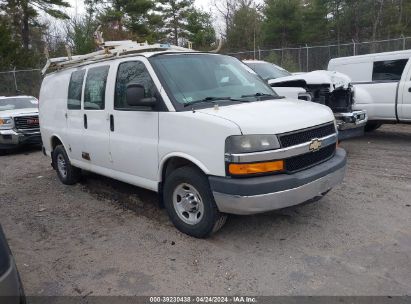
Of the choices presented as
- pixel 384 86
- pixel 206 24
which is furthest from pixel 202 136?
pixel 206 24

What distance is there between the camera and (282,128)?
3881 mm

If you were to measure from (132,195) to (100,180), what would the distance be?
1307 millimetres

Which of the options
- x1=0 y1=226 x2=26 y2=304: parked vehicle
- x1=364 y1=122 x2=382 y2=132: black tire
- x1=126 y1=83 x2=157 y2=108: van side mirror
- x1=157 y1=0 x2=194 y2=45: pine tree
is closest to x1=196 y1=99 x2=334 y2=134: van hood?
x1=126 y1=83 x2=157 y2=108: van side mirror

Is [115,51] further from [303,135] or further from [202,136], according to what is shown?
[303,135]

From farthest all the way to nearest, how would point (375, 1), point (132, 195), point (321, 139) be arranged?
1. point (375, 1)
2. point (132, 195)
3. point (321, 139)

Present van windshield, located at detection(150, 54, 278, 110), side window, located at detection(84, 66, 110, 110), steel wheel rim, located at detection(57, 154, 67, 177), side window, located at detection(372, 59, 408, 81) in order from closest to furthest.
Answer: van windshield, located at detection(150, 54, 278, 110)
side window, located at detection(84, 66, 110, 110)
steel wheel rim, located at detection(57, 154, 67, 177)
side window, located at detection(372, 59, 408, 81)

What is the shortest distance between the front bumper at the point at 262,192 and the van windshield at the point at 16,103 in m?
9.69

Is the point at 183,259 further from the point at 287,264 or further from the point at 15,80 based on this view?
the point at 15,80

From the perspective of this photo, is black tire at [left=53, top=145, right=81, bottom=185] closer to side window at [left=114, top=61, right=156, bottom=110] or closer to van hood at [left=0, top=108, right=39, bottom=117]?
side window at [left=114, top=61, right=156, bottom=110]

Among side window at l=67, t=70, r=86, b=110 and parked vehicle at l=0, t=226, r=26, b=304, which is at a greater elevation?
side window at l=67, t=70, r=86, b=110

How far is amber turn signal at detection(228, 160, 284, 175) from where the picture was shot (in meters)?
3.77

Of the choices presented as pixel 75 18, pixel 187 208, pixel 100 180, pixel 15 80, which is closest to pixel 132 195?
pixel 100 180

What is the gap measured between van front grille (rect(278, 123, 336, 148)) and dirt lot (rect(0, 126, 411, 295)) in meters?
1.05

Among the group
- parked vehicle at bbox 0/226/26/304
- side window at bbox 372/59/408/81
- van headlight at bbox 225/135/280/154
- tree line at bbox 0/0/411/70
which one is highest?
tree line at bbox 0/0/411/70
